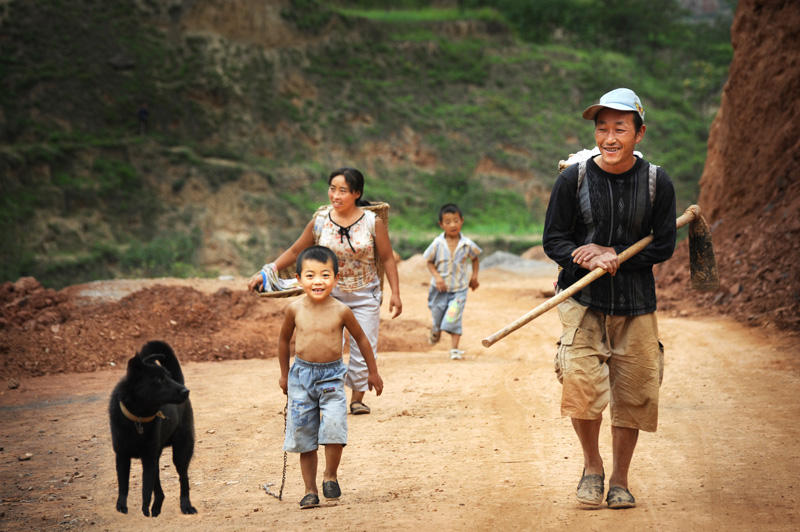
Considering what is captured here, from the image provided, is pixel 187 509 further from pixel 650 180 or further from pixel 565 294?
pixel 650 180

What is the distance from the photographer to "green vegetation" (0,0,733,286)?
1195 inches

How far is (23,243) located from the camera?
28516 mm

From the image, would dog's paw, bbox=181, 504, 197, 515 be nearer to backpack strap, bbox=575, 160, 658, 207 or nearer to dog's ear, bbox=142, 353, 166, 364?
dog's ear, bbox=142, 353, 166, 364

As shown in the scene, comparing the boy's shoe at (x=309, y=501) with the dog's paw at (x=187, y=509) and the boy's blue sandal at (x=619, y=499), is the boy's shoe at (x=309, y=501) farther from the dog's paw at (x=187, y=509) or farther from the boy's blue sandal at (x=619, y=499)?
the boy's blue sandal at (x=619, y=499)

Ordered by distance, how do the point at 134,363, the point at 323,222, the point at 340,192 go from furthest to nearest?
the point at 323,222 < the point at 340,192 < the point at 134,363

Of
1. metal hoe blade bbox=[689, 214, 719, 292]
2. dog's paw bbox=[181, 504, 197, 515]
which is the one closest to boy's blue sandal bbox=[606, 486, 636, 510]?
metal hoe blade bbox=[689, 214, 719, 292]

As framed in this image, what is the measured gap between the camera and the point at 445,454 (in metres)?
5.31

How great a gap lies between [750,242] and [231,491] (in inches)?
400

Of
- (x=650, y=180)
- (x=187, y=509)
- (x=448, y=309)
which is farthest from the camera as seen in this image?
(x=448, y=309)

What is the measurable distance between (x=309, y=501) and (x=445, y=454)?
144 centimetres

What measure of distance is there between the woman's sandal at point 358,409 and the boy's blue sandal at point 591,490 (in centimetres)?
277

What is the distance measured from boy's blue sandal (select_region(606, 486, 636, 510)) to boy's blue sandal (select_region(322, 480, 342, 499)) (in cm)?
151

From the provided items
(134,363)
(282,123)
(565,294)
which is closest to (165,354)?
(134,363)

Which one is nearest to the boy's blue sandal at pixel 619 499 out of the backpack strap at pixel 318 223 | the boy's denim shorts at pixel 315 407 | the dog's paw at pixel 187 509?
the boy's denim shorts at pixel 315 407
